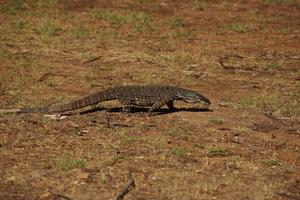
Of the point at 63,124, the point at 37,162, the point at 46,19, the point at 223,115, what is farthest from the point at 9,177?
the point at 46,19

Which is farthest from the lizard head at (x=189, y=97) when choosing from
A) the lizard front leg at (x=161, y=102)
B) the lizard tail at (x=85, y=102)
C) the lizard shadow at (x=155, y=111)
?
the lizard tail at (x=85, y=102)

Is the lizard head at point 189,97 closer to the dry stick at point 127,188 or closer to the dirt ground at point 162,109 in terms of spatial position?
the dirt ground at point 162,109

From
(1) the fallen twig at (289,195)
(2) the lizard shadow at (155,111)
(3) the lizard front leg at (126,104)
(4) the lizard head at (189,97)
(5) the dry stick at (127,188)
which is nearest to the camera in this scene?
(5) the dry stick at (127,188)

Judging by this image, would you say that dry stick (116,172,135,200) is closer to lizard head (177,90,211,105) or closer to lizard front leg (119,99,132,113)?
lizard front leg (119,99,132,113)

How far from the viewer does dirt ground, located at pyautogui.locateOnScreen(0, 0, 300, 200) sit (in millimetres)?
9102

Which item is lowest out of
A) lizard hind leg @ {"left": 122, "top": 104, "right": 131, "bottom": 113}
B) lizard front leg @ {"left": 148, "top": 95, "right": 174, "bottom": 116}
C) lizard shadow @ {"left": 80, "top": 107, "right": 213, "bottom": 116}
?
lizard shadow @ {"left": 80, "top": 107, "right": 213, "bottom": 116}

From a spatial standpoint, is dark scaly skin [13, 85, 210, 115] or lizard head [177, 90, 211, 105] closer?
dark scaly skin [13, 85, 210, 115]

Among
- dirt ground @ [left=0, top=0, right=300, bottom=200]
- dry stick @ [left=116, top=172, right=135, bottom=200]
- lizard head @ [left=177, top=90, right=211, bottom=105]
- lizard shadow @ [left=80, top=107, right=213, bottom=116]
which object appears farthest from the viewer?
lizard shadow @ [left=80, top=107, right=213, bottom=116]

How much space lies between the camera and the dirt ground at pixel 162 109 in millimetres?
9102

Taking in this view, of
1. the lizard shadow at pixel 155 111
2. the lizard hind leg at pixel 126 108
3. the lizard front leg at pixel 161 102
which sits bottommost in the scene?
the lizard shadow at pixel 155 111

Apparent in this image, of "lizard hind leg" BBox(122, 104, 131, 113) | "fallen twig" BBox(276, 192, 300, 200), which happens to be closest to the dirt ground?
"fallen twig" BBox(276, 192, 300, 200)

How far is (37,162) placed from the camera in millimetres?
9656

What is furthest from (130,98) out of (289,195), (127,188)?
(289,195)

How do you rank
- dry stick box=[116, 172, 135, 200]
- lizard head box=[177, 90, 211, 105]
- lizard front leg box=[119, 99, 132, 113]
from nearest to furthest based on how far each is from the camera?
1. dry stick box=[116, 172, 135, 200]
2. lizard front leg box=[119, 99, 132, 113]
3. lizard head box=[177, 90, 211, 105]
